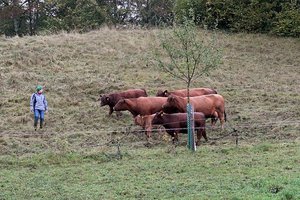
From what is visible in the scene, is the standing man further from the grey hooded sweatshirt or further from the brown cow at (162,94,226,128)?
the brown cow at (162,94,226,128)

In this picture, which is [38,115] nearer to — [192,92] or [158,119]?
[158,119]

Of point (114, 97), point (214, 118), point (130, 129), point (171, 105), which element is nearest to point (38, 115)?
point (130, 129)

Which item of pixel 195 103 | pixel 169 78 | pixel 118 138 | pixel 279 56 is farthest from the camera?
pixel 279 56

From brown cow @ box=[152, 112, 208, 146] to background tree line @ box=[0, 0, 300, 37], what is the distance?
68.6 feet

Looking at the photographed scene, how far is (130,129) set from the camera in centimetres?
1948

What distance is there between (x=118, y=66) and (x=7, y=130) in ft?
36.3

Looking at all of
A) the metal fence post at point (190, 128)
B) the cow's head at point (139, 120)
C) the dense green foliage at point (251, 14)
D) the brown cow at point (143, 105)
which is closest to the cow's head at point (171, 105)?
the brown cow at point (143, 105)

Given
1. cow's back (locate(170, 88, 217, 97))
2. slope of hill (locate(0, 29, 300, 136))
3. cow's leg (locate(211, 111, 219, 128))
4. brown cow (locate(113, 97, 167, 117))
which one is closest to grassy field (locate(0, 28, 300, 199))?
slope of hill (locate(0, 29, 300, 136))

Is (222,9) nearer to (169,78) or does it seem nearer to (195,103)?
(169,78)

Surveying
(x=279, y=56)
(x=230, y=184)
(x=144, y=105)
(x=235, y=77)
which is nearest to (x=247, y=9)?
(x=279, y=56)

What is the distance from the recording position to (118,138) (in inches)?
706

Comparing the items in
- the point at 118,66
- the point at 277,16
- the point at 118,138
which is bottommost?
the point at 118,138

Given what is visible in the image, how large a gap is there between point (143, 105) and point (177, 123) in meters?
3.18

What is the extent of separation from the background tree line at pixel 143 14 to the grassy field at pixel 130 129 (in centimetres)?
194
